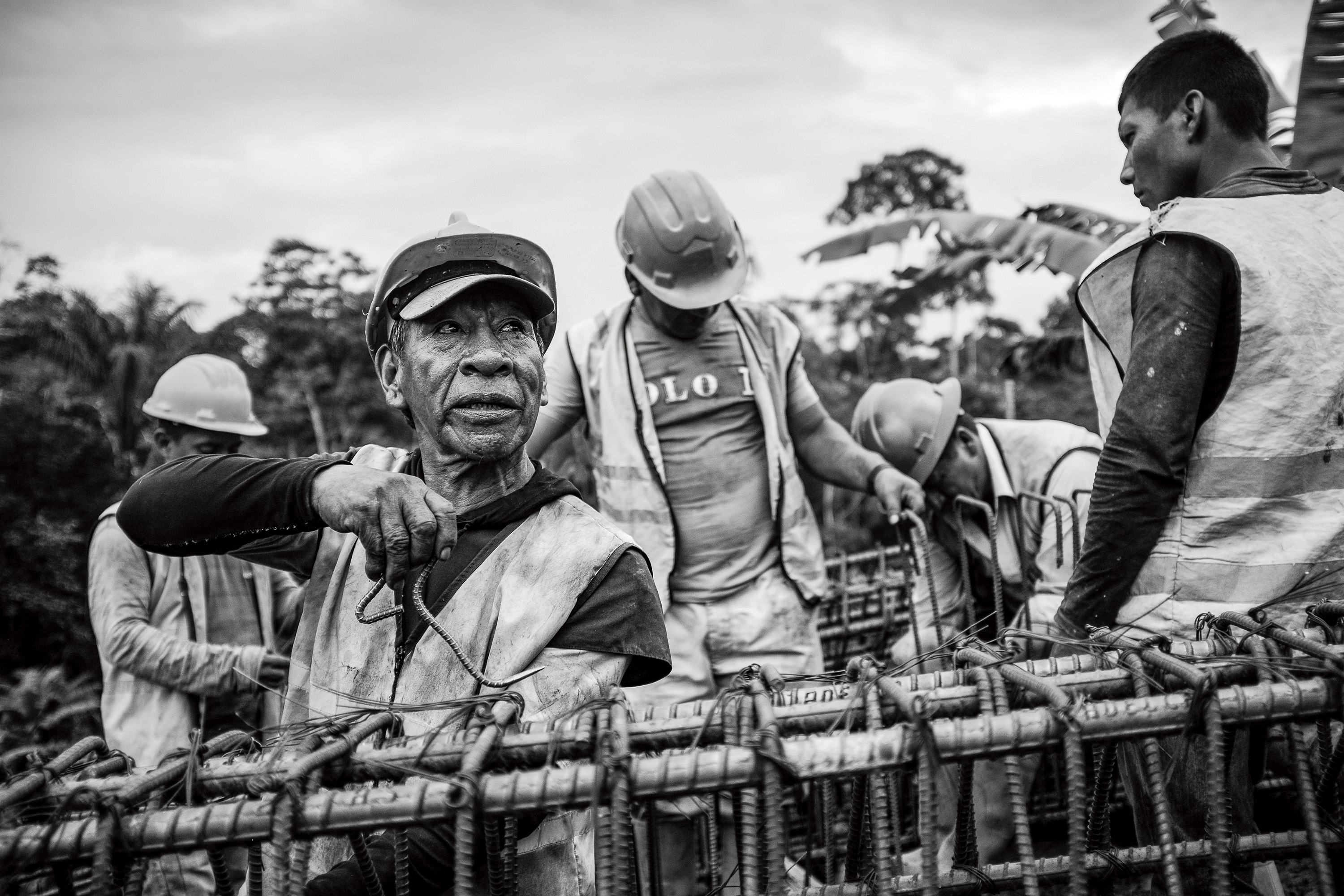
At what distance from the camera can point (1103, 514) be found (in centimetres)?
215

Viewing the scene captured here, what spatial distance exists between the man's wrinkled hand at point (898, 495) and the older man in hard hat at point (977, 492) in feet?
0.77

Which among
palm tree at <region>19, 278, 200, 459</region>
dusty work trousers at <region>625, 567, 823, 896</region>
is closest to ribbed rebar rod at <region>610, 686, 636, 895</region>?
dusty work trousers at <region>625, 567, 823, 896</region>

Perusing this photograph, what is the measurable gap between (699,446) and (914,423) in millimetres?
853

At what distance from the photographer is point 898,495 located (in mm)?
3648

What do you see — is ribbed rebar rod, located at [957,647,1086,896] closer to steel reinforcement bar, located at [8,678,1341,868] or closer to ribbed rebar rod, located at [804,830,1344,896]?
steel reinforcement bar, located at [8,678,1341,868]

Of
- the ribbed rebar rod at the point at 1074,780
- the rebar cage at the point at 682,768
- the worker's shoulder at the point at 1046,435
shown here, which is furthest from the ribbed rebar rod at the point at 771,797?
the worker's shoulder at the point at 1046,435

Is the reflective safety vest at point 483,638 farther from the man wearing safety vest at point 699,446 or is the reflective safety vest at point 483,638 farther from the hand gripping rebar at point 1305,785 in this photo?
the man wearing safety vest at point 699,446

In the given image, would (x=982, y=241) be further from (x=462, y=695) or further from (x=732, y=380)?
(x=462, y=695)

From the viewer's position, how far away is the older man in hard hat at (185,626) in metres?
3.48

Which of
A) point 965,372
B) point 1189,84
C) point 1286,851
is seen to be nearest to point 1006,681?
point 1286,851

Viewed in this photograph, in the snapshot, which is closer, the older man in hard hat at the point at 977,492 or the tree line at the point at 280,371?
the older man in hard hat at the point at 977,492

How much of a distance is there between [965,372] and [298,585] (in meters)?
22.4

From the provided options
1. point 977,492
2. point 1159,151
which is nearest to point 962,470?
point 977,492

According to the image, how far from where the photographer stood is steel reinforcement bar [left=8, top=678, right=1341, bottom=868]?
125cm
